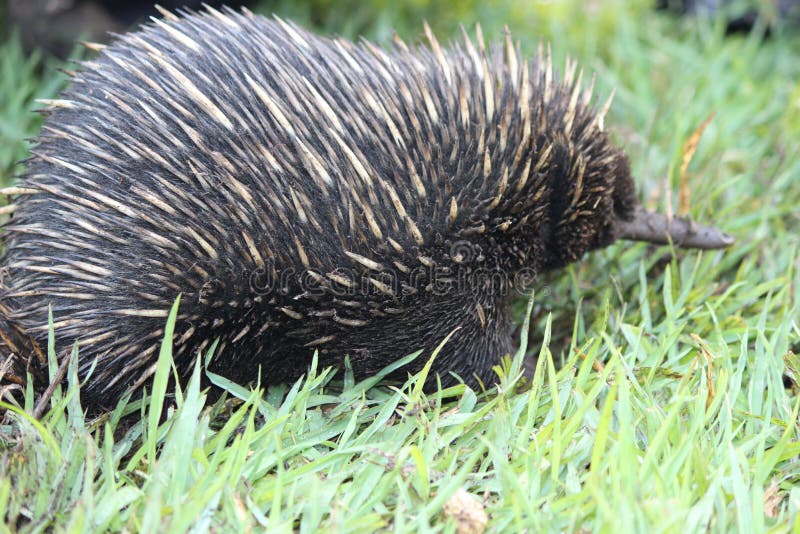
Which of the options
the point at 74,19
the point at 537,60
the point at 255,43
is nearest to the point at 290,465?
the point at 255,43

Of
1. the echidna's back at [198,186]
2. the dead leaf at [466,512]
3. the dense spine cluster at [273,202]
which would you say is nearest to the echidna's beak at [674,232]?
the dense spine cluster at [273,202]

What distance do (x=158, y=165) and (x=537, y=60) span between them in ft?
3.75

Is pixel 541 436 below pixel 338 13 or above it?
below

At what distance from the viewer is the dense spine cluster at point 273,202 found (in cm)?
188

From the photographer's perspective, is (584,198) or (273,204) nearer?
(273,204)

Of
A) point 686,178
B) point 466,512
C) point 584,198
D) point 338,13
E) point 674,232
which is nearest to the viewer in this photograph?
point 466,512

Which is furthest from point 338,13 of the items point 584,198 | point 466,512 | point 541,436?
point 466,512

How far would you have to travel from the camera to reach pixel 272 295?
1.97 m

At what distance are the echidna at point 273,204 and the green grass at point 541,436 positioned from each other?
139 mm

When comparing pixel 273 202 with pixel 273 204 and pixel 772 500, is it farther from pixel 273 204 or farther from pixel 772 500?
pixel 772 500

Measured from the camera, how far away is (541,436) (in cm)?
185

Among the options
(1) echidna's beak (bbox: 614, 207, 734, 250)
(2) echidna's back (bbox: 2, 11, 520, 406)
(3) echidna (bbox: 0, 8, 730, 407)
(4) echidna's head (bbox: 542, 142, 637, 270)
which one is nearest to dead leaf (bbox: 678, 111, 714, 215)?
(1) echidna's beak (bbox: 614, 207, 734, 250)

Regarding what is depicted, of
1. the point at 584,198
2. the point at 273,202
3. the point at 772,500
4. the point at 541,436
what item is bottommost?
the point at 772,500

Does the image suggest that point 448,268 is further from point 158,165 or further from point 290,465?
point 158,165
